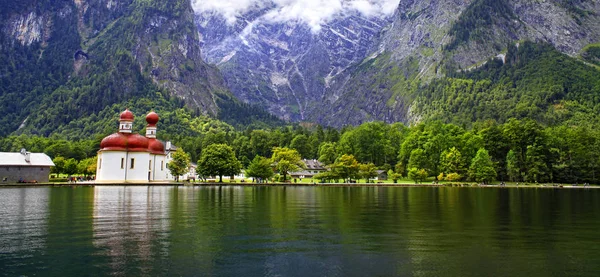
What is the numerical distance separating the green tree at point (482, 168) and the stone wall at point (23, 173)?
311 feet

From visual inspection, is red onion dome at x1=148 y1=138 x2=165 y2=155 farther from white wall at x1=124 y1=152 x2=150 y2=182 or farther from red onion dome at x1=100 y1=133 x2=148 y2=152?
white wall at x1=124 y1=152 x2=150 y2=182

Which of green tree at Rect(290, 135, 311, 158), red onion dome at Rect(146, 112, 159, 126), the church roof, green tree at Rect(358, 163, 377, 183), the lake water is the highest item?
red onion dome at Rect(146, 112, 159, 126)

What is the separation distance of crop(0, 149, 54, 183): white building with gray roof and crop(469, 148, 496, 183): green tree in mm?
94457

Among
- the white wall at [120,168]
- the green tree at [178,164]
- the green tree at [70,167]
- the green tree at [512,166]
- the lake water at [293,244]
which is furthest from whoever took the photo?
the green tree at [70,167]

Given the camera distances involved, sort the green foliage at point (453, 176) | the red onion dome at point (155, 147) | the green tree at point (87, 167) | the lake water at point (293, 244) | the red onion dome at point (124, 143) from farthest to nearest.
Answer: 1. the green tree at point (87, 167)
2. the red onion dome at point (155, 147)
3. the green foliage at point (453, 176)
4. the red onion dome at point (124, 143)
5. the lake water at point (293, 244)

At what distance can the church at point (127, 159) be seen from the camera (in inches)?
4486

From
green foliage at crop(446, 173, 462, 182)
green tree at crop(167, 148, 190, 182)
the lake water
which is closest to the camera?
the lake water

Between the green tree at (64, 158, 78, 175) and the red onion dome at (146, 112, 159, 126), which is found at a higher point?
the red onion dome at (146, 112, 159, 126)

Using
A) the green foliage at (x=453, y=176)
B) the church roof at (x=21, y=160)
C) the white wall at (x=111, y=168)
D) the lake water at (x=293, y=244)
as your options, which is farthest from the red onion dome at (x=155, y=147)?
the lake water at (x=293, y=244)

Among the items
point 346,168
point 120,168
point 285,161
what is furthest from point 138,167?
point 346,168

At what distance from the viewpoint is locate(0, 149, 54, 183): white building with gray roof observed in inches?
3927

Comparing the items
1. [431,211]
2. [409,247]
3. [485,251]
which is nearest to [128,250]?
[409,247]

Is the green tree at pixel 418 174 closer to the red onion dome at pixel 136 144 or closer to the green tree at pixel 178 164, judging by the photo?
the green tree at pixel 178 164

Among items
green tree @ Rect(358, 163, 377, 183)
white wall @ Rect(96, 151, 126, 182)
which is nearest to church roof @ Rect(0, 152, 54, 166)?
white wall @ Rect(96, 151, 126, 182)
